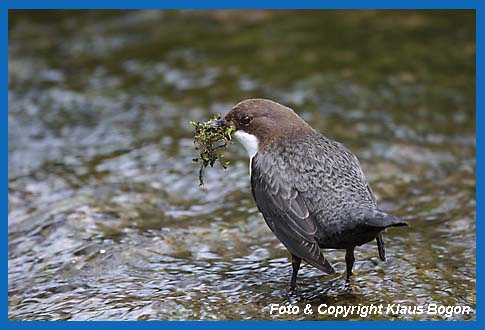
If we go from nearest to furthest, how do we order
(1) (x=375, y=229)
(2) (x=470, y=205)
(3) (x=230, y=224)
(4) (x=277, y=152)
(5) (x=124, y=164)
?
(1) (x=375, y=229), (4) (x=277, y=152), (3) (x=230, y=224), (2) (x=470, y=205), (5) (x=124, y=164)

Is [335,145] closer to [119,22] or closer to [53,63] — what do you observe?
[53,63]

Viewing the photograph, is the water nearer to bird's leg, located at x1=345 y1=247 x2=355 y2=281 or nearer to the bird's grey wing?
bird's leg, located at x1=345 y1=247 x2=355 y2=281

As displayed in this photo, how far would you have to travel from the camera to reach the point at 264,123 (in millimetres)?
5105

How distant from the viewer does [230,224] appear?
6090 millimetres

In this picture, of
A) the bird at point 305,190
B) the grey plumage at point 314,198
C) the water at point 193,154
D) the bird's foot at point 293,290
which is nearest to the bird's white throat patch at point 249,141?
the bird at point 305,190

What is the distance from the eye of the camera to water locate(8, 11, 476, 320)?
15.8 ft

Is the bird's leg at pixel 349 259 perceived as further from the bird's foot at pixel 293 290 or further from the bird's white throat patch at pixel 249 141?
the bird's white throat patch at pixel 249 141

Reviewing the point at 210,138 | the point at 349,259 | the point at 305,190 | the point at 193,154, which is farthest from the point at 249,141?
the point at 193,154

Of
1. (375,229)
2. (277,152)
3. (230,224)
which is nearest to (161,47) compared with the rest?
(230,224)

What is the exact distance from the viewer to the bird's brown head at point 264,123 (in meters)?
5.04

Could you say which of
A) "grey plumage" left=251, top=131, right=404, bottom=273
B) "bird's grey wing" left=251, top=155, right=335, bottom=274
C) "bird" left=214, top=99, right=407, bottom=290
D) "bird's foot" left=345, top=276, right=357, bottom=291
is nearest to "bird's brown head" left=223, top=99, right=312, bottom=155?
"bird" left=214, top=99, right=407, bottom=290

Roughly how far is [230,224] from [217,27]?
5.85 metres

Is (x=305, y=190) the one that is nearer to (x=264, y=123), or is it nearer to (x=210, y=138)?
(x=264, y=123)

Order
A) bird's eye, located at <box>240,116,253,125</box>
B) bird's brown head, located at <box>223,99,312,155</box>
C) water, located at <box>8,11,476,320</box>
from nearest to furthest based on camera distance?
water, located at <box>8,11,476,320</box> < bird's brown head, located at <box>223,99,312,155</box> < bird's eye, located at <box>240,116,253,125</box>
